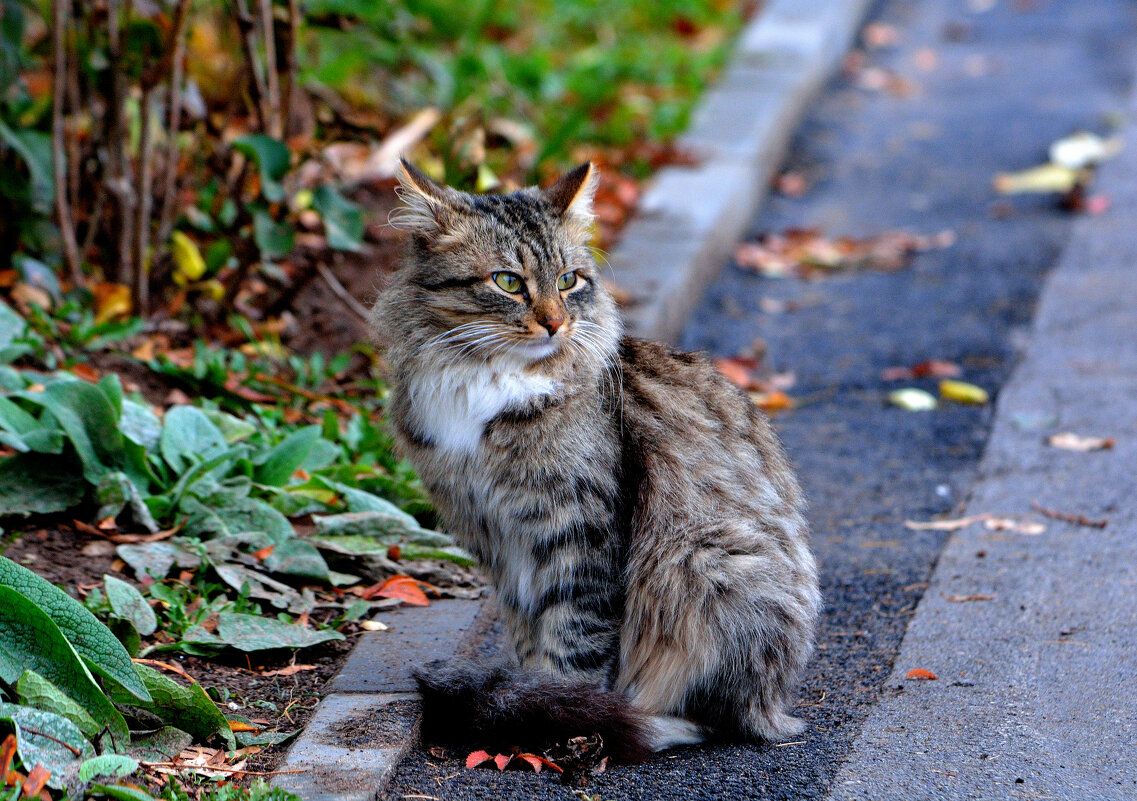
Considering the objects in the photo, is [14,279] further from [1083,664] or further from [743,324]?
[1083,664]

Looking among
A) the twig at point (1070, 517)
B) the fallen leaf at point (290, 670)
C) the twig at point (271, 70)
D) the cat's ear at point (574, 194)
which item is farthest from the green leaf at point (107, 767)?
the twig at point (1070, 517)

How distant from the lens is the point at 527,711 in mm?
2738

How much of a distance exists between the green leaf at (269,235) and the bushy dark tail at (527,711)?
87.3 inches

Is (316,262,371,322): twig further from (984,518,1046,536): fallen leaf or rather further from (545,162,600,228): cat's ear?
(984,518,1046,536): fallen leaf

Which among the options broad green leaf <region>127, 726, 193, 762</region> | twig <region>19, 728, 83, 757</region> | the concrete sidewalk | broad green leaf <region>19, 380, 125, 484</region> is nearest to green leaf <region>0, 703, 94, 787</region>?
twig <region>19, 728, 83, 757</region>

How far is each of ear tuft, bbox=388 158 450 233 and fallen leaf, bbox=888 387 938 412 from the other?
2746mm

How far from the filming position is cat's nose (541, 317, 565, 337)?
303 centimetres

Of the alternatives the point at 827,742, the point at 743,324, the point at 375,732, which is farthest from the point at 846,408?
the point at 375,732

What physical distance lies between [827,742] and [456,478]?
3.88 ft

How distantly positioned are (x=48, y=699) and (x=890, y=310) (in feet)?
15.6

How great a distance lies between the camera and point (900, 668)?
3.24 metres

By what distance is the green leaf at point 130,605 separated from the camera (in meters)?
3.02

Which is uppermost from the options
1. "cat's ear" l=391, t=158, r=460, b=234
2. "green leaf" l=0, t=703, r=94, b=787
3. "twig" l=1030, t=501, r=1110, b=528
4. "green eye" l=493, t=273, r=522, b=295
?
"cat's ear" l=391, t=158, r=460, b=234

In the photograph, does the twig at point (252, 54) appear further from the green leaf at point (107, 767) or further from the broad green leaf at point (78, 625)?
the green leaf at point (107, 767)
